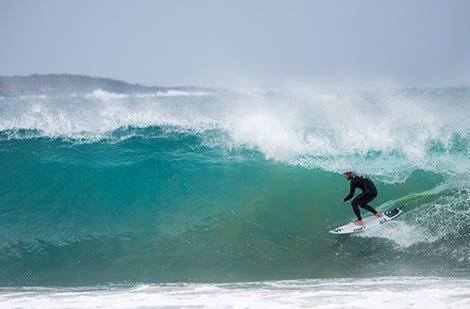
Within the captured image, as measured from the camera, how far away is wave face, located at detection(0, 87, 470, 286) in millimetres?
6418

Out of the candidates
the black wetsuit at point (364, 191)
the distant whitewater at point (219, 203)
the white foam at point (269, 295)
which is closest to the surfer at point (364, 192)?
the black wetsuit at point (364, 191)

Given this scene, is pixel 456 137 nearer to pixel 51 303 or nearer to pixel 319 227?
pixel 319 227

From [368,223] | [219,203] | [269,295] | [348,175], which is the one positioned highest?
[348,175]

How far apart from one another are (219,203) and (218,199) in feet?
0.65

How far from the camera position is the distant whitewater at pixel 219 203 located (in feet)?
20.4

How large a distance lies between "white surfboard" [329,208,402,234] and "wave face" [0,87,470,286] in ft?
0.51

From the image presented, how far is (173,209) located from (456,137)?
372 inches

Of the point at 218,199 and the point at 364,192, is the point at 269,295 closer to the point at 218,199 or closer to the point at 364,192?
the point at 364,192

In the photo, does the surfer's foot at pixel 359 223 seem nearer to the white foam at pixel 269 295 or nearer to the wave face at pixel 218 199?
the wave face at pixel 218 199

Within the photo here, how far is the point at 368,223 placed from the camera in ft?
23.9

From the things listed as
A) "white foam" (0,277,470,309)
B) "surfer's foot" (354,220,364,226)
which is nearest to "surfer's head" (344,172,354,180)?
"surfer's foot" (354,220,364,226)

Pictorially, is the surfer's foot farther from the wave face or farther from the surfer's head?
the surfer's head

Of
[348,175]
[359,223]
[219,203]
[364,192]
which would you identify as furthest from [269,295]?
[219,203]

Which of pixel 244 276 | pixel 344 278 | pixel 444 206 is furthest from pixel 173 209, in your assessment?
pixel 444 206
